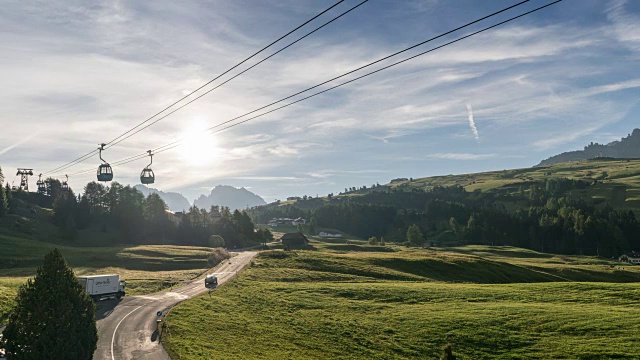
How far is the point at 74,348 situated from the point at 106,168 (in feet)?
118

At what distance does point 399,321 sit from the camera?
1785 inches

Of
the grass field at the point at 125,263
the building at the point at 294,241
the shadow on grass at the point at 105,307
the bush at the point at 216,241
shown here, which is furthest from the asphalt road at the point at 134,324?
the building at the point at 294,241

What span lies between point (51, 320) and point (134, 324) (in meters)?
21.3

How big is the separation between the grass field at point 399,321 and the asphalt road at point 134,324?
2.22 meters

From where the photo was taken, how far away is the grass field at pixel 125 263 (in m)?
76.9

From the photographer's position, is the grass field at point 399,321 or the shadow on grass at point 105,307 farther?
the shadow on grass at point 105,307

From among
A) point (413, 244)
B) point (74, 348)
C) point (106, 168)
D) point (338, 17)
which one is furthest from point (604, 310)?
point (413, 244)

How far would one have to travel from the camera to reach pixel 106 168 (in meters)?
56.7

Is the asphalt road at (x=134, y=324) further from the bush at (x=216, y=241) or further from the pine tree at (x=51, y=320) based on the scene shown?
the bush at (x=216, y=241)

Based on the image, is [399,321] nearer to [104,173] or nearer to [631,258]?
[104,173]

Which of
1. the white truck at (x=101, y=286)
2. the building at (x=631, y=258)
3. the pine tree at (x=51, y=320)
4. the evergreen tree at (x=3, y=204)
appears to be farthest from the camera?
the building at (x=631, y=258)

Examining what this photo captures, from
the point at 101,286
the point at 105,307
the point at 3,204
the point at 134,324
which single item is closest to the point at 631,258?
the point at 134,324

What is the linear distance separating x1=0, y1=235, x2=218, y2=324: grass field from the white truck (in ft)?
21.0

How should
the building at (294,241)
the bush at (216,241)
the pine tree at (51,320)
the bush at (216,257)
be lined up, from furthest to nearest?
the building at (294,241), the bush at (216,241), the bush at (216,257), the pine tree at (51,320)
